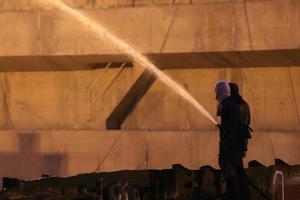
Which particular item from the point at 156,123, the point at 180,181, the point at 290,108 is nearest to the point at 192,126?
the point at 156,123

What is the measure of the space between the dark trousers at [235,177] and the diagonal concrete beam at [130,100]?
631 cm

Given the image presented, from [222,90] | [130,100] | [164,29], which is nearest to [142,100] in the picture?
[130,100]

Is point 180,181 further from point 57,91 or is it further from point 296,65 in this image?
point 57,91

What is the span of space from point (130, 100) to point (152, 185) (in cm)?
616

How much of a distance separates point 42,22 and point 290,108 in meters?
5.45

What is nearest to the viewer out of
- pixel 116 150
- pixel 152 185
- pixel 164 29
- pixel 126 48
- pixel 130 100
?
pixel 152 185

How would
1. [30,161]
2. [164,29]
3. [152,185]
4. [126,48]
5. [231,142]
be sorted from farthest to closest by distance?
[30,161]
[126,48]
[164,29]
[152,185]
[231,142]

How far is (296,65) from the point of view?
15.3m

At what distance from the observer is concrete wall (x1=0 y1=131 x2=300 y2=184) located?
1421cm

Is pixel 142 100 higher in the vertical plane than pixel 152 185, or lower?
higher

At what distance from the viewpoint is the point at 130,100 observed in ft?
53.7

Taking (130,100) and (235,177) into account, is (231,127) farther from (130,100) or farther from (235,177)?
(130,100)

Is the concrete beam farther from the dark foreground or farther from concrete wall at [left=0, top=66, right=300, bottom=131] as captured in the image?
the dark foreground

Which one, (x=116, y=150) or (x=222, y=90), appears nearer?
(x=222, y=90)
